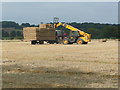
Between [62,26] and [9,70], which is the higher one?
[62,26]

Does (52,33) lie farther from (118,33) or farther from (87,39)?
(118,33)

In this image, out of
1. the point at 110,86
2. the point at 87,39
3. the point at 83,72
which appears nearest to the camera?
the point at 110,86

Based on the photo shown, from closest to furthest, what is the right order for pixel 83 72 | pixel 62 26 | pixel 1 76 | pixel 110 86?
pixel 110 86 < pixel 1 76 < pixel 83 72 < pixel 62 26

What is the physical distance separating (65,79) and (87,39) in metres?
30.2

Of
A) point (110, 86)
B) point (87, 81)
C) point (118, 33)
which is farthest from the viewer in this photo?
point (118, 33)

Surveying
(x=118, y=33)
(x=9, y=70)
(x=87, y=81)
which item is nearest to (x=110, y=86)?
(x=87, y=81)

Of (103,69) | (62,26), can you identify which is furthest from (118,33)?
(103,69)

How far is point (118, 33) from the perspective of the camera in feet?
369

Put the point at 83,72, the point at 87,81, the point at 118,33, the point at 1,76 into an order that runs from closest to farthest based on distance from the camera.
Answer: the point at 87,81 < the point at 1,76 < the point at 83,72 < the point at 118,33

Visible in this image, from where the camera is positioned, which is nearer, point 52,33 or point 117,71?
point 117,71

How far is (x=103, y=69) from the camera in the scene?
13352 millimetres

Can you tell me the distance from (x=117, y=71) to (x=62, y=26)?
102 feet

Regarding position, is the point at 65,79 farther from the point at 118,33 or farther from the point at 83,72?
Answer: the point at 118,33

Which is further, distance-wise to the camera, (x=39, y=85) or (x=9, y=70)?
(x=9, y=70)
